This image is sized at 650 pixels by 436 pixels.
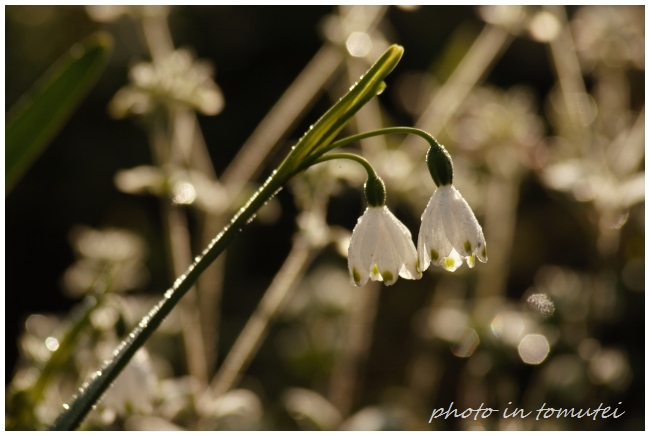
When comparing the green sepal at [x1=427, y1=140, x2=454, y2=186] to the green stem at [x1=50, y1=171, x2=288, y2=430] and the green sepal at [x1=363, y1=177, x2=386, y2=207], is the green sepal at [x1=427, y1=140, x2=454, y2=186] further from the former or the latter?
the green stem at [x1=50, y1=171, x2=288, y2=430]

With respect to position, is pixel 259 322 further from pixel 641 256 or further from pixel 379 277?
pixel 641 256

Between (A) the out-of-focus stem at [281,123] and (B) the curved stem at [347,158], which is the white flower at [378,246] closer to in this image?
(B) the curved stem at [347,158]

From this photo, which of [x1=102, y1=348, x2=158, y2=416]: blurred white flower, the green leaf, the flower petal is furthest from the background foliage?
the flower petal

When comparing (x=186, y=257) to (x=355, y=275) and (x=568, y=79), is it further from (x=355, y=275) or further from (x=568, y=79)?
(x=568, y=79)

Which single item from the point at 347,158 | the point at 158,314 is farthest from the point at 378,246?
the point at 158,314

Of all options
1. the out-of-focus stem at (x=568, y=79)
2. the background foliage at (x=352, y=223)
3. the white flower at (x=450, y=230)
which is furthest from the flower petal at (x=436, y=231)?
the out-of-focus stem at (x=568, y=79)

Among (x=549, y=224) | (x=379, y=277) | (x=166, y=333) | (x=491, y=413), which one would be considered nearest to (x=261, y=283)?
(x=166, y=333)

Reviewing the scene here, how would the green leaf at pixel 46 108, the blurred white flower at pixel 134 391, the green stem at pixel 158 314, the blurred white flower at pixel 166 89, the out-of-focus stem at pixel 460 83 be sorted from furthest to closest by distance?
the out-of-focus stem at pixel 460 83 < the blurred white flower at pixel 166 89 < the blurred white flower at pixel 134 391 < the green leaf at pixel 46 108 < the green stem at pixel 158 314

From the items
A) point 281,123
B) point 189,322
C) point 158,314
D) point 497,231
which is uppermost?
point 497,231
